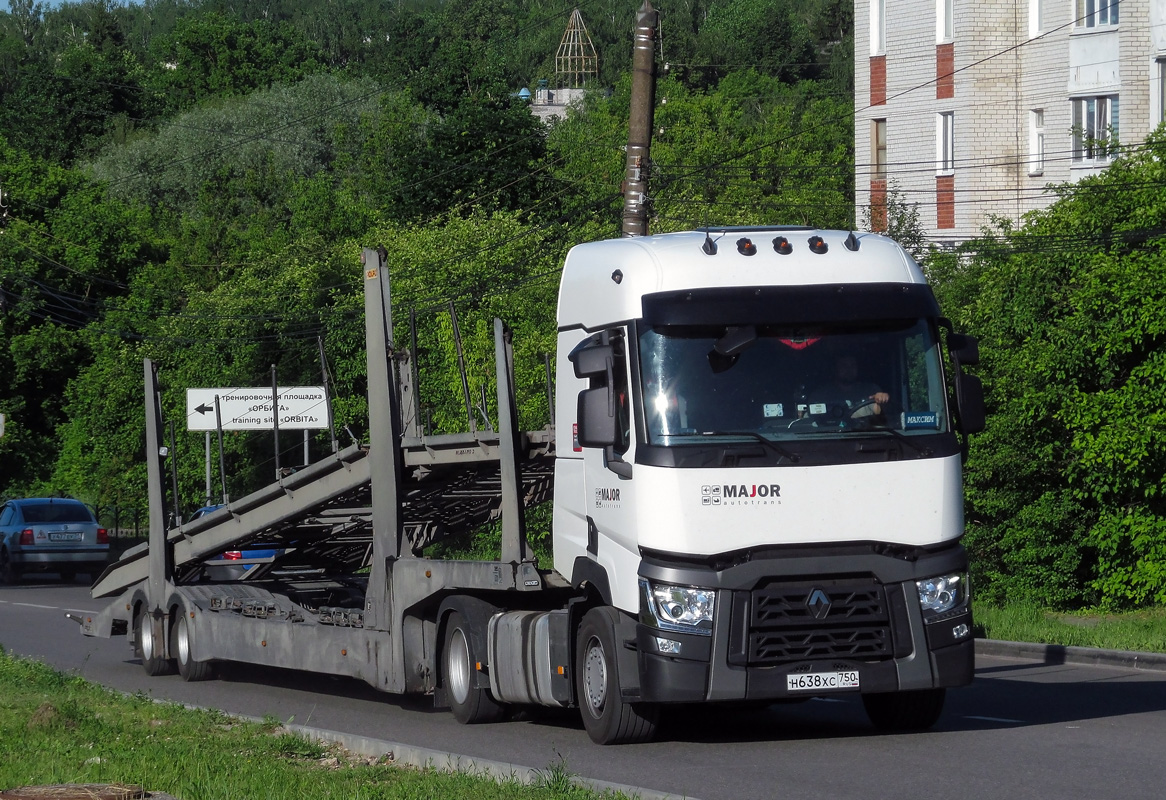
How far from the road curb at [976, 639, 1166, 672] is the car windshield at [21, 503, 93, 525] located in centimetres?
2181

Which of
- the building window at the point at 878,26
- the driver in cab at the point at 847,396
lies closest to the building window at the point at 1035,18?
the building window at the point at 878,26

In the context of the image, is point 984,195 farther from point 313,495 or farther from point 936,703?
point 936,703

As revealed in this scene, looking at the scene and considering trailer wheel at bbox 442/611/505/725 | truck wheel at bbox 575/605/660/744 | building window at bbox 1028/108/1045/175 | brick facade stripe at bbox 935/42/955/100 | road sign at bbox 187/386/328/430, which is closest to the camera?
truck wheel at bbox 575/605/660/744

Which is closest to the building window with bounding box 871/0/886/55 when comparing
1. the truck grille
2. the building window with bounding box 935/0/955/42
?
the building window with bounding box 935/0/955/42

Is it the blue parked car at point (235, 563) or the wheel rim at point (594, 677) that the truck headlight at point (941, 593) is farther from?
the blue parked car at point (235, 563)

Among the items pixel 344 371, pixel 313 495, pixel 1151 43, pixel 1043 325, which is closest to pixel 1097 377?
pixel 1043 325

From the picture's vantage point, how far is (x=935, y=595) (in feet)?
32.1

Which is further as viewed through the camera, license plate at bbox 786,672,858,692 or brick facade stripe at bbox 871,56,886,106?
brick facade stripe at bbox 871,56,886,106

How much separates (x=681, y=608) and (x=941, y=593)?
160cm

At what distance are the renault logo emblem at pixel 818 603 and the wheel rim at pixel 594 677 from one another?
138cm

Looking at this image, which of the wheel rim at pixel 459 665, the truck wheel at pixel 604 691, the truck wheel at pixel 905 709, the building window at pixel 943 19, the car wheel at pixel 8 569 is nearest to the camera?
the truck wheel at pixel 604 691

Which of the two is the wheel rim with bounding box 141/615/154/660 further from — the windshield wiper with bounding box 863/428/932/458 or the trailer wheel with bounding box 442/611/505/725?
the windshield wiper with bounding box 863/428/932/458

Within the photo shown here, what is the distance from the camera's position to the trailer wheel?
11812 mm

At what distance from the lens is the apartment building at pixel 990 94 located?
136ft
